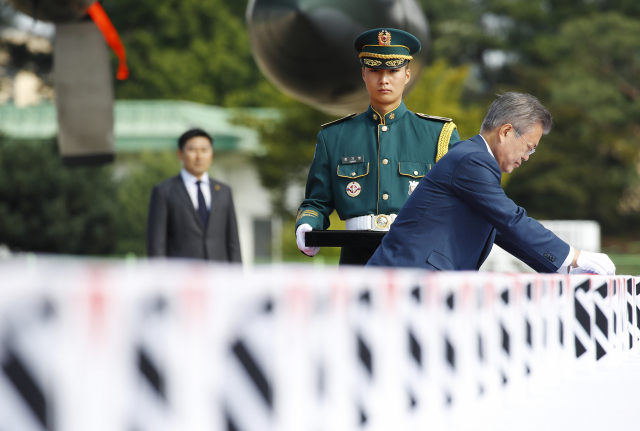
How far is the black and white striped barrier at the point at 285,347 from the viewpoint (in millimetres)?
1386

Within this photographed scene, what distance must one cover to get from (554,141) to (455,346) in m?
26.0

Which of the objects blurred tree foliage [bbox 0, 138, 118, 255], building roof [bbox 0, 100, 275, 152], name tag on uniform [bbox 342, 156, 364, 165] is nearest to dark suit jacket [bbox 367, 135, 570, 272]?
name tag on uniform [bbox 342, 156, 364, 165]

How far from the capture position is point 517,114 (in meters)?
3.15

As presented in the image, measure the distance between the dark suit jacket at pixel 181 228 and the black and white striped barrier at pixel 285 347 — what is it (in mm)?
2190

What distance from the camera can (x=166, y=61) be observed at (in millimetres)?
32438

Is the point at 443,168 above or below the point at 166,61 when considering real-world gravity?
below

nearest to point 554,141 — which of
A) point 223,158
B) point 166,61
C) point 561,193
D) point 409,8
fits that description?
point 561,193

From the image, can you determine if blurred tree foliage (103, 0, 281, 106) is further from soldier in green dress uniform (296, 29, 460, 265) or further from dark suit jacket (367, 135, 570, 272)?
dark suit jacket (367, 135, 570, 272)

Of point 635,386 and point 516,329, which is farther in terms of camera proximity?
point 516,329

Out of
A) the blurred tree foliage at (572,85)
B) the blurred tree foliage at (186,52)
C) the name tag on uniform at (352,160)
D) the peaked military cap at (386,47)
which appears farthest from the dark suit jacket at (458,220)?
the blurred tree foliage at (186,52)

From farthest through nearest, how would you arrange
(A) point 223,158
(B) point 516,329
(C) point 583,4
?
(C) point 583,4
(A) point 223,158
(B) point 516,329

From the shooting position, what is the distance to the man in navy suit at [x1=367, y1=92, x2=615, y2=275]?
3.07 m

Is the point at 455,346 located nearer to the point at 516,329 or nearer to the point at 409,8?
the point at 516,329

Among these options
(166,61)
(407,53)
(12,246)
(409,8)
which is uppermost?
(166,61)
